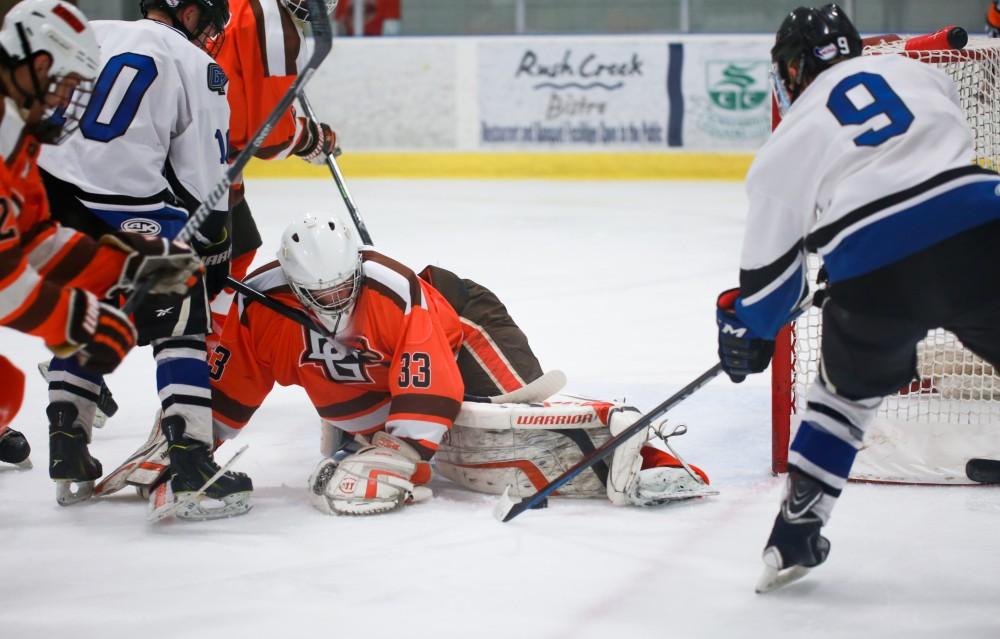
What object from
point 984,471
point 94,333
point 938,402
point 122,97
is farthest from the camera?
point 938,402

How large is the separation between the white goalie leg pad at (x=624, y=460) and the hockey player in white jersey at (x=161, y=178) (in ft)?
2.62

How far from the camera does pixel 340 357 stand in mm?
2766

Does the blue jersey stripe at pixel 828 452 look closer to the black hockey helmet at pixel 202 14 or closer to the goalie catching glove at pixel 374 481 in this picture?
the goalie catching glove at pixel 374 481

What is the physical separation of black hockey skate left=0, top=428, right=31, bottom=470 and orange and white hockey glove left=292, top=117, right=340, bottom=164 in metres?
1.13

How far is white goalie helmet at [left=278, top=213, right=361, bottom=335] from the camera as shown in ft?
8.56

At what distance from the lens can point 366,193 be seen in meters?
8.51

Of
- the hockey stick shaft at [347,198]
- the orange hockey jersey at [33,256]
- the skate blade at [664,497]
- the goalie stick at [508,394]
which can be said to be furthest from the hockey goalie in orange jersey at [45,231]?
the hockey stick shaft at [347,198]

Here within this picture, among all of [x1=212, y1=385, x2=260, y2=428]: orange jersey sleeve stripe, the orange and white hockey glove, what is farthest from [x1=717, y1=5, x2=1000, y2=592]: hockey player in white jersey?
the orange and white hockey glove

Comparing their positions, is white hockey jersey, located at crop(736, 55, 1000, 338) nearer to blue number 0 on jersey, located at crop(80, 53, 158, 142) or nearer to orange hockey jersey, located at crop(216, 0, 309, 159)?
blue number 0 on jersey, located at crop(80, 53, 158, 142)

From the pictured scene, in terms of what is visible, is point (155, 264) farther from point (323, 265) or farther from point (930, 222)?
point (930, 222)

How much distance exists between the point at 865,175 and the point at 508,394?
43.0 inches

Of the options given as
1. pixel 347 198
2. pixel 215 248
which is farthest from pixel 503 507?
pixel 347 198

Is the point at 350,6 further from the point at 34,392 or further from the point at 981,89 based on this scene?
the point at 981,89

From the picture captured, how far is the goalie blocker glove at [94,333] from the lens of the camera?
1893 millimetres
